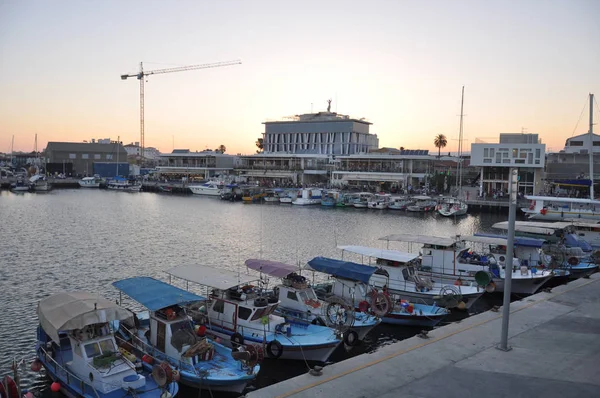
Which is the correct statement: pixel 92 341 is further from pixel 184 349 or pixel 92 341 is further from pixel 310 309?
pixel 310 309

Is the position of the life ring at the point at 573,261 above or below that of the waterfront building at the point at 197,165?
below

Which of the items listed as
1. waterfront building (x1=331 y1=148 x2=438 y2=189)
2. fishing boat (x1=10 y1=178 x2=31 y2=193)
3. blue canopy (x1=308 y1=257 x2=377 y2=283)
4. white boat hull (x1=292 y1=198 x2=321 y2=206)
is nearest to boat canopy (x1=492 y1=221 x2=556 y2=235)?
blue canopy (x1=308 y1=257 x2=377 y2=283)

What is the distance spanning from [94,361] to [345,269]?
10.8 m

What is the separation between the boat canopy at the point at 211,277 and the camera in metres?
17.0

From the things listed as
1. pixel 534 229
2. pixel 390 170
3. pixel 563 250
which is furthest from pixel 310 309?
pixel 390 170

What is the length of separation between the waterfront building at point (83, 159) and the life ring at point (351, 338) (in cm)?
11970

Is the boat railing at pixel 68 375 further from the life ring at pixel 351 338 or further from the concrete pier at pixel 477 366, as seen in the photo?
the life ring at pixel 351 338

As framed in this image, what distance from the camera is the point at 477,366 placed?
503 inches

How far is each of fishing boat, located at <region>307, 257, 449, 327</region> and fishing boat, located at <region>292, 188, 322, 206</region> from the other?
58602 mm

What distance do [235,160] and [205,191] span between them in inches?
1238

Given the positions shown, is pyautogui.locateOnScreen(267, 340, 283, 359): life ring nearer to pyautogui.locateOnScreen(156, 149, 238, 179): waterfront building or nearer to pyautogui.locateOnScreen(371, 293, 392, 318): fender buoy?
pyautogui.locateOnScreen(371, 293, 392, 318): fender buoy

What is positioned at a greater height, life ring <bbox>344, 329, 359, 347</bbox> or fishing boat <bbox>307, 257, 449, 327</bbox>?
fishing boat <bbox>307, 257, 449, 327</bbox>

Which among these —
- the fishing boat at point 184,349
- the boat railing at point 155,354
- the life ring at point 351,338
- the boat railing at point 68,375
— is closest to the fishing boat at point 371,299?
the life ring at point 351,338

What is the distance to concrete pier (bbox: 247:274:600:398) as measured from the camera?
36.9ft
